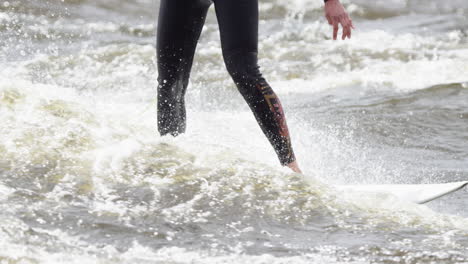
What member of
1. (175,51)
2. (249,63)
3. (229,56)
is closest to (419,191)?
(249,63)

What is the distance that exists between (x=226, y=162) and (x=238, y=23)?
83 cm

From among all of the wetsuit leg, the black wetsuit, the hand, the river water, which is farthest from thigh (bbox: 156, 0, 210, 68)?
the hand

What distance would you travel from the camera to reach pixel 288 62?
968 cm

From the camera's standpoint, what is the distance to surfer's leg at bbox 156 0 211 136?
3807mm

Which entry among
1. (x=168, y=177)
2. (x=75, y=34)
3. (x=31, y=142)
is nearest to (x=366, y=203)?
(x=168, y=177)

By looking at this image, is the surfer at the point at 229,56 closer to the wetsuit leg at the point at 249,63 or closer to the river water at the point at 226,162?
the wetsuit leg at the point at 249,63

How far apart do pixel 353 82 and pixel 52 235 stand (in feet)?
19.5

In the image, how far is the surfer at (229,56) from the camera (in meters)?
3.59

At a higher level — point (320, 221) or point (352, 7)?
point (352, 7)

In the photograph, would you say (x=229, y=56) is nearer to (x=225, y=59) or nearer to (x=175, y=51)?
(x=225, y=59)

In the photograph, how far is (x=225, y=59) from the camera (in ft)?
12.2

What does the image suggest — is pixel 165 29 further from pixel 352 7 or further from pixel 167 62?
pixel 352 7

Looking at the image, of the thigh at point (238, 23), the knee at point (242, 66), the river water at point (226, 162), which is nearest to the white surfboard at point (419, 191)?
the river water at point (226, 162)

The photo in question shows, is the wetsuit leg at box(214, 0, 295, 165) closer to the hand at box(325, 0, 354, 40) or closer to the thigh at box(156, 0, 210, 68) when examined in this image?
the thigh at box(156, 0, 210, 68)
